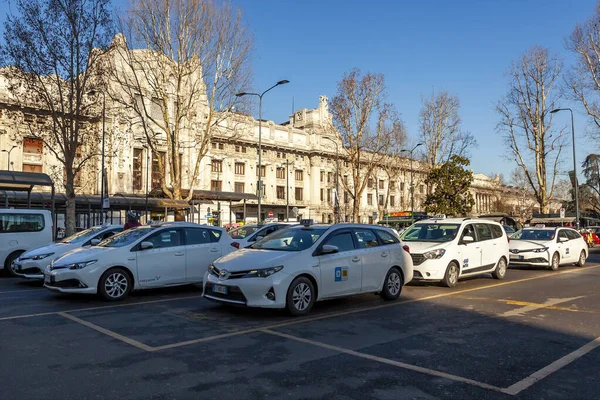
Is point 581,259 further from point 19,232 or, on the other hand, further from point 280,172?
point 280,172

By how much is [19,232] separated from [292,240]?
409 inches

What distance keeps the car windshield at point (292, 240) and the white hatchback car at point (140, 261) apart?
2.20m

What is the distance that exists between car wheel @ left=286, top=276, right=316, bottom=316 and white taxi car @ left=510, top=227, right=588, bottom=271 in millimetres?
10841

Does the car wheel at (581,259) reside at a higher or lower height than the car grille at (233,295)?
lower

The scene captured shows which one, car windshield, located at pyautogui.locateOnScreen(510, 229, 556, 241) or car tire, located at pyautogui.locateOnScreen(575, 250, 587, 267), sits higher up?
car windshield, located at pyautogui.locateOnScreen(510, 229, 556, 241)

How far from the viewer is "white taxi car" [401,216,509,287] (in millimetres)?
11336

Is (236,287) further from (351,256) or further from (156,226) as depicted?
(156,226)

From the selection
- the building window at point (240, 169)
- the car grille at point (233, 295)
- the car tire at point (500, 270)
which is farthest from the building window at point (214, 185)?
the car grille at point (233, 295)

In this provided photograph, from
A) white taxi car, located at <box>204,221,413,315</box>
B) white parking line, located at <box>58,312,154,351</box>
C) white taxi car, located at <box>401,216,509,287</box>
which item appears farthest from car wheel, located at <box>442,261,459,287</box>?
white parking line, located at <box>58,312,154,351</box>

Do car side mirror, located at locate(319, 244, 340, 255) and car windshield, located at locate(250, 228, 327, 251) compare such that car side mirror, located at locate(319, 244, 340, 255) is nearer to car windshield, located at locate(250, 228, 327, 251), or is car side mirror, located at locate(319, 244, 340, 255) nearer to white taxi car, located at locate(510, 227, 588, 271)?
car windshield, located at locate(250, 228, 327, 251)

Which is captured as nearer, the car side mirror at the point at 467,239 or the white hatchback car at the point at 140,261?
the white hatchback car at the point at 140,261

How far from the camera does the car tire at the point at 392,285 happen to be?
9539 mm

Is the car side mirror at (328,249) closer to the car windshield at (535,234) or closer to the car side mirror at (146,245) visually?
the car side mirror at (146,245)

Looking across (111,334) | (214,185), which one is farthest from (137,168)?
(111,334)
